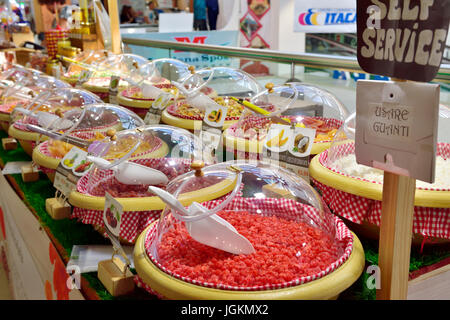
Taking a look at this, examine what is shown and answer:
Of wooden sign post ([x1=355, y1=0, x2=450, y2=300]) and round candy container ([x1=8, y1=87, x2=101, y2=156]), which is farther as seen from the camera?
round candy container ([x1=8, y1=87, x2=101, y2=156])

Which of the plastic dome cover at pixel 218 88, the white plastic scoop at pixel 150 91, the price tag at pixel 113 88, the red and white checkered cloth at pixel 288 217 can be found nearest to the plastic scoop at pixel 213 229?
the red and white checkered cloth at pixel 288 217

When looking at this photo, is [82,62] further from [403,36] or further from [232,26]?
[232,26]

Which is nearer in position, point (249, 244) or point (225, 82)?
point (249, 244)

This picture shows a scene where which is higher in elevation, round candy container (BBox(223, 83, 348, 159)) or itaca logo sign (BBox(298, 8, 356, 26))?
itaca logo sign (BBox(298, 8, 356, 26))

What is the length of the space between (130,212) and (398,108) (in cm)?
71

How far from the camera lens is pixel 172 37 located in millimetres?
6105

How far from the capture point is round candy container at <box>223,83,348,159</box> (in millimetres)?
1633

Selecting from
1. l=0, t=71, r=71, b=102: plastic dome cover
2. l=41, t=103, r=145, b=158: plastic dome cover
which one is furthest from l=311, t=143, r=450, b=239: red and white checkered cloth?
l=0, t=71, r=71, b=102: plastic dome cover

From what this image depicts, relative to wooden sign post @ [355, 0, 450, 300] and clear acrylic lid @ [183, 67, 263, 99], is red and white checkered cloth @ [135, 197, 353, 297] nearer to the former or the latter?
wooden sign post @ [355, 0, 450, 300]

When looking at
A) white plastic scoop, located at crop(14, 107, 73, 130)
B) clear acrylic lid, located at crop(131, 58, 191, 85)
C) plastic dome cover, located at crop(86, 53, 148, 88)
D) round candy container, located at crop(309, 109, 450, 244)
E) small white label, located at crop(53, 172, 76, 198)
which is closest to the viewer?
round candy container, located at crop(309, 109, 450, 244)

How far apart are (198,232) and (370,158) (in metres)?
0.38

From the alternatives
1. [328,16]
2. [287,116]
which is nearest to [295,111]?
[287,116]

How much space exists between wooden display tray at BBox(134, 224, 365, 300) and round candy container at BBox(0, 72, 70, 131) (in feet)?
6.66

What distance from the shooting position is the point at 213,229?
96cm
